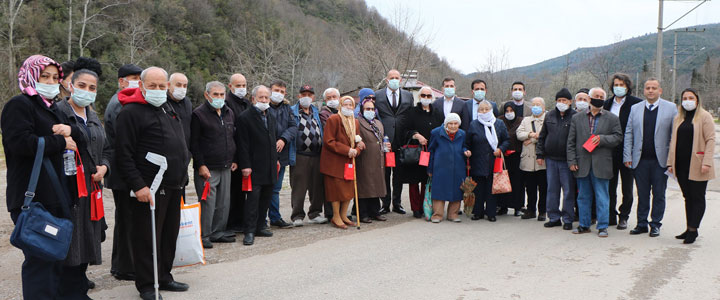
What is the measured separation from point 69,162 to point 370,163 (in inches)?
180

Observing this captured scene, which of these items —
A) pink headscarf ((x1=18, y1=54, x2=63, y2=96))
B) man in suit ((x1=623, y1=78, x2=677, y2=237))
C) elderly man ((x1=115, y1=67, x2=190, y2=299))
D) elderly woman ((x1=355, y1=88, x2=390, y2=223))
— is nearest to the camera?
pink headscarf ((x1=18, y1=54, x2=63, y2=96))

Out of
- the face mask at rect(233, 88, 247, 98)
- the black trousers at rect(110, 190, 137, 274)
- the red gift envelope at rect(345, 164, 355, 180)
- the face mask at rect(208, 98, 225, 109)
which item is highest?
the face mask at rect(233, 88, 247, 98)

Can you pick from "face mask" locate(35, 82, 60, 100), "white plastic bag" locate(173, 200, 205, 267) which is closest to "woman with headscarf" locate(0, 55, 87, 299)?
"face mask" locate(35, 82, 60, 100)

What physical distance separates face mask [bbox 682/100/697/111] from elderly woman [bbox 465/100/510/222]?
2.42 meters

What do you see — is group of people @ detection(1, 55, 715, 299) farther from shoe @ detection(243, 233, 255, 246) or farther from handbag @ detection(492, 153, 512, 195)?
handbag @ detection(492, 153, 512, 195)

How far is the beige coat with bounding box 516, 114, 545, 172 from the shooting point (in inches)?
322

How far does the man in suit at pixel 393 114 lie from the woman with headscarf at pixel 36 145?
5.46m

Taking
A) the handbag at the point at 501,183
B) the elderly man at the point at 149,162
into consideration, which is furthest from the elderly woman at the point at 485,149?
the elderly man at the point at 149,162

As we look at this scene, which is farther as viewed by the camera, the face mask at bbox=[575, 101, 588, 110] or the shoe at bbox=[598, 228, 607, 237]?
the face mask at bbox=[575, 101, 588, 110]

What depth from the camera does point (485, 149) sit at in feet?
26.6

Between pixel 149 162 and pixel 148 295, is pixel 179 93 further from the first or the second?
pixel 148 295

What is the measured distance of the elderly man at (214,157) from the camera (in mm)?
6305

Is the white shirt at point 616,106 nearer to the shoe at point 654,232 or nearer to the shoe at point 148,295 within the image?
the shoe at point 654,232

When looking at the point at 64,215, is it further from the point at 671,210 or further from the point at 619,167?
the point at 671,210
